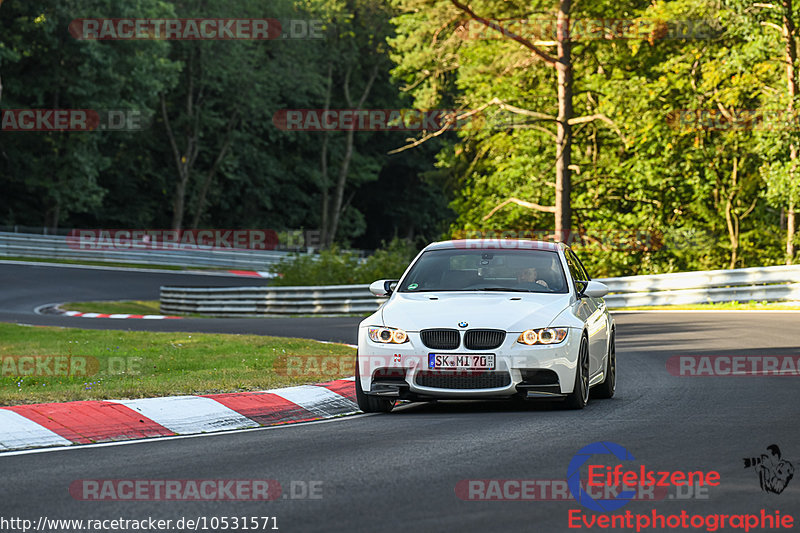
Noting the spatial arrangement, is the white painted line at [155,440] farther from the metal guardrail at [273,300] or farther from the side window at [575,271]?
the metal guardrail at [273,300]

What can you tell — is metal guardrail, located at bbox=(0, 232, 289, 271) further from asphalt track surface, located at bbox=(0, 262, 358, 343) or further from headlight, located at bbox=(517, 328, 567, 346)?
headlight, located at bbox=(517, 328, 567, 346)

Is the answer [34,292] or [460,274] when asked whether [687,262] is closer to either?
[34,292]

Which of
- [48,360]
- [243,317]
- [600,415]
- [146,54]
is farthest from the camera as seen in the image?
[146,54]

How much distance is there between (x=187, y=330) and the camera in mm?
23688

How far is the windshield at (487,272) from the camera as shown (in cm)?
1155

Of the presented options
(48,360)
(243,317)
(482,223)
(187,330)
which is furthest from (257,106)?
(48,360)

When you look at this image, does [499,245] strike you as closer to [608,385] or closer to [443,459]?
[608,385]

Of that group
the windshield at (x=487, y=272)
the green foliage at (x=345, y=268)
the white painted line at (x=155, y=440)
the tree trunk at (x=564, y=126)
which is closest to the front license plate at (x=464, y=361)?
the white painted line at (x=155, y=440)

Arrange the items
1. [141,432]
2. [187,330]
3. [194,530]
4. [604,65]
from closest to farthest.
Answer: [194,530], [141,432], [187,330], [604,65]

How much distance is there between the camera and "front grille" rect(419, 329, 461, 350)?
10.3 meters

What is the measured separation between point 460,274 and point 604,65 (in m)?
31.8

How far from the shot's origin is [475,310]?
10578 mm

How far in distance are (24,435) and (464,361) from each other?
3.57 m

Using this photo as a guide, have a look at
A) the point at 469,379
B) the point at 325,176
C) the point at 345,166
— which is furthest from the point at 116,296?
the point at 345,166
